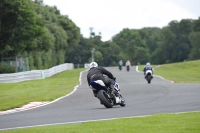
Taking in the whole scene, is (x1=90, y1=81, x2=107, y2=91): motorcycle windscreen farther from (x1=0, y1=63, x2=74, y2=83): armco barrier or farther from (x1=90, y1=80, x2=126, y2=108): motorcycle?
(x1=0, y1=63, x2=74, y2=83): armco barrier

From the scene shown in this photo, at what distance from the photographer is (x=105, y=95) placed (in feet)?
56.0

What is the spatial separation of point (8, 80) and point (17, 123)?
29.6 m

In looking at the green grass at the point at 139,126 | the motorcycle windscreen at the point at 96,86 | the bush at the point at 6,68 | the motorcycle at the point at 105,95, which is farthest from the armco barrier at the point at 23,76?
the green grass at the point at 139,126

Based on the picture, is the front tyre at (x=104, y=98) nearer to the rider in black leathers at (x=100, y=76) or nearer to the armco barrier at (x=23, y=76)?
the rider in black leathers at (x=100, y=76)

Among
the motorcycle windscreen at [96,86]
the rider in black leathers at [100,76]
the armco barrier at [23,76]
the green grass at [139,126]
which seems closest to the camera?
the green grass at [139,126]

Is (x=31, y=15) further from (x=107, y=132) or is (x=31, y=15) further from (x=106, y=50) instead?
(x=106, y=50)

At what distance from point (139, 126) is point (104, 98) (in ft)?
18.0

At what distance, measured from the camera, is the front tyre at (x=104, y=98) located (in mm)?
16812

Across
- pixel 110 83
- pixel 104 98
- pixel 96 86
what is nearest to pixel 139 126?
pixel 104 98

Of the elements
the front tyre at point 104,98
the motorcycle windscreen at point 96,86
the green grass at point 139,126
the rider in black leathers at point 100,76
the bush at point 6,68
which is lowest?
the green grass at point 139,126

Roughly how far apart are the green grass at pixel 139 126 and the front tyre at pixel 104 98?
Answer: 370cm

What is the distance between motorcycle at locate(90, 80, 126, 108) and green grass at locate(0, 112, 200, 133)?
376cm

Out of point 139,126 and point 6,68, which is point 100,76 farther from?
point 6,68

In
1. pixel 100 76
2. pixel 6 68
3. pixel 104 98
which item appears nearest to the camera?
pixel 104 98
